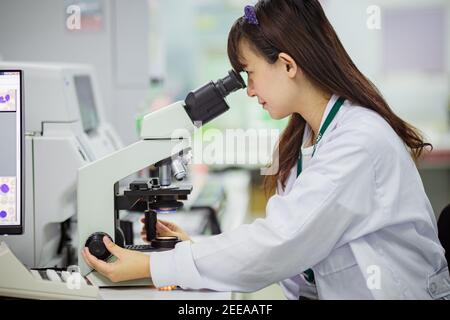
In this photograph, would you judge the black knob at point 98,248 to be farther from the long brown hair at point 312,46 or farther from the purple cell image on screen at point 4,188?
the long brown hair at point 312,46

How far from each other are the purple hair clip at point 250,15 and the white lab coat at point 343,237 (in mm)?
282

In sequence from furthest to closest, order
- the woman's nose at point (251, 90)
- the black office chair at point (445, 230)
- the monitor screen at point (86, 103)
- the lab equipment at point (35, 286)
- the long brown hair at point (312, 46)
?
1. the monitor screen at point (86, 103)
2. the black office chair at point (445, 230)
3. the woman's nose at point (251, 90)
4. the long brown hair at point (312, 46)
5. the lab equipment at point (35, 286)

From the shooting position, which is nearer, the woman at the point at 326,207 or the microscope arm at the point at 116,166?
Answer: the woman at the point at 326,207

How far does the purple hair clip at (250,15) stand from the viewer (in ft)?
3.93

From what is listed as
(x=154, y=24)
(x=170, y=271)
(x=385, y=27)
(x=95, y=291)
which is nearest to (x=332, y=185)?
(x=170, y=271)

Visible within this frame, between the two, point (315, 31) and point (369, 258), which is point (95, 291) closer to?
point (369, 258)

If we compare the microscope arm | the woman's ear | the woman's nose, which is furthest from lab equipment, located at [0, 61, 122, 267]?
the woman's ear

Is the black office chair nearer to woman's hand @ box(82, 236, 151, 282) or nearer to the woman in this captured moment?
the woman

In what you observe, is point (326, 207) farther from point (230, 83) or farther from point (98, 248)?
point (98, 248)

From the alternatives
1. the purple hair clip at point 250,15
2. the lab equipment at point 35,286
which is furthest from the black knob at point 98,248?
the purple hair clip at point 250,15

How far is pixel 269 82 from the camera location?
4.09 feet

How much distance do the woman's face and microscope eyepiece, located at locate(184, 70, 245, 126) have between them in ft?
0.11

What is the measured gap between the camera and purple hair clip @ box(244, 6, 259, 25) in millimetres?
1198

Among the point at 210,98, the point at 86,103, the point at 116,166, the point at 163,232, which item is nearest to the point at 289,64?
the point at 210,98
